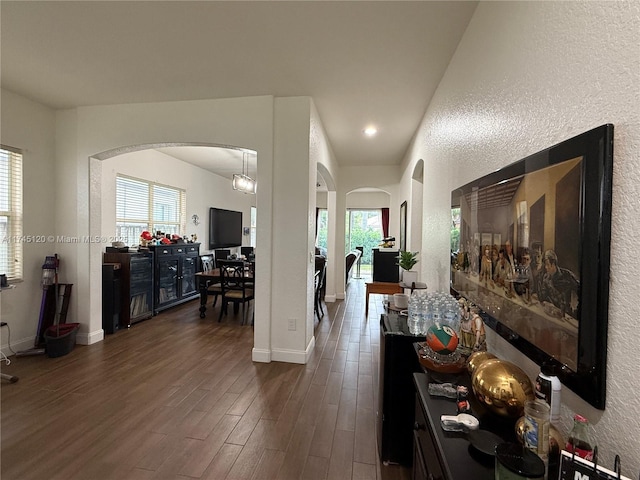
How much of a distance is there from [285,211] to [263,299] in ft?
3.31

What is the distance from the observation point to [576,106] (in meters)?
0.96

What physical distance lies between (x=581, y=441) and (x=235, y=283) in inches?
179

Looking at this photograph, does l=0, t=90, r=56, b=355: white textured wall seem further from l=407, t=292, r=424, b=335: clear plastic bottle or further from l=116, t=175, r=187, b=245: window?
l=407, t=292, r=424, b=335: clear plastic bottle

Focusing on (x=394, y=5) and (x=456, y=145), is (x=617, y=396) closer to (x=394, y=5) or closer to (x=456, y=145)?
(x=456, y=145)

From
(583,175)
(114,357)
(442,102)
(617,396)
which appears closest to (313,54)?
(442,102)

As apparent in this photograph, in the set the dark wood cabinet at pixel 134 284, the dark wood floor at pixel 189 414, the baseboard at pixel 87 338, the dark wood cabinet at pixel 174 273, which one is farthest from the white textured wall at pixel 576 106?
the dark wood cabinet at pixel 174 273

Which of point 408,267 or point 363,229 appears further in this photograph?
point 363,229


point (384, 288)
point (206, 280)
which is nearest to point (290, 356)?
point (384, 288)

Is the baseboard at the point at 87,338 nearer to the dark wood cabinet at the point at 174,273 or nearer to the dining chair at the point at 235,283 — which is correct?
the dark wood cabinet at the point at 174,273

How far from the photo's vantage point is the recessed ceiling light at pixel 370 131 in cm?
425

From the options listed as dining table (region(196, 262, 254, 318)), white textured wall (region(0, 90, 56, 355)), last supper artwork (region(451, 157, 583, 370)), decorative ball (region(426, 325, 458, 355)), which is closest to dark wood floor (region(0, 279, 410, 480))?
white textured wall (region(0, 90, 56, 355))

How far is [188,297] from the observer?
232 inches

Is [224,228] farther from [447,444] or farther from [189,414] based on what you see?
[447,444]

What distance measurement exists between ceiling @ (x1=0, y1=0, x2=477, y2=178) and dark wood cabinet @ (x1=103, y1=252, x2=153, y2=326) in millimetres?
2095
